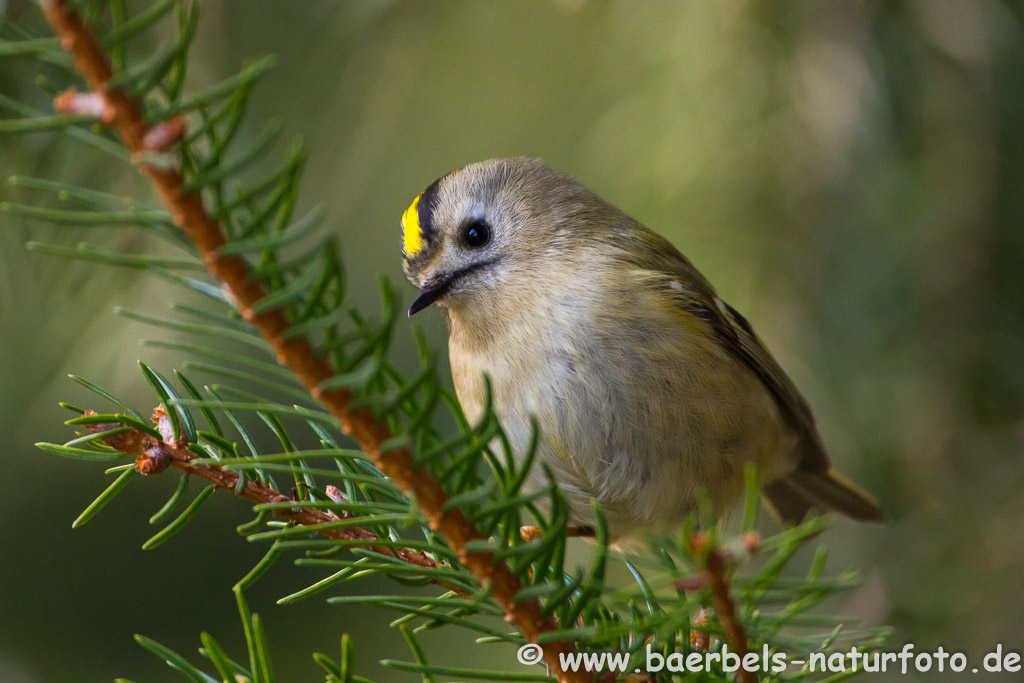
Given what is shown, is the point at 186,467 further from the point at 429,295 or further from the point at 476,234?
the point at 476,234

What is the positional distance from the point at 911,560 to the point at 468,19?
122 cm

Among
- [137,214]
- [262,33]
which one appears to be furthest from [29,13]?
[137,214]

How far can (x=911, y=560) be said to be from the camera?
1250 mm

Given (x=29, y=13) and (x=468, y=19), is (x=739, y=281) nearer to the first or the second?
(x=468, y=19)

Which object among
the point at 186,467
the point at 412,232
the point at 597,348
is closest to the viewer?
the point at 186,467

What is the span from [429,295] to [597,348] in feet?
0.98

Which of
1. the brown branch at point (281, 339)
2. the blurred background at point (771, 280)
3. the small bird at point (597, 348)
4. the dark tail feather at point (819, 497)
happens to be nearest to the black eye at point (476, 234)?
the small bird at point (597, 348)

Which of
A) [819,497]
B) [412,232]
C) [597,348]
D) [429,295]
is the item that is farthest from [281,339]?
[819,497]

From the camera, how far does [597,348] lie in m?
1.18

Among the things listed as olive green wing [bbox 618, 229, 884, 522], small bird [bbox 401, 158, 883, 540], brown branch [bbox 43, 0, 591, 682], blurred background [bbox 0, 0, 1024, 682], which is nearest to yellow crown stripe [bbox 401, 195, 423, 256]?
small bird [bbox 401, 158, 883, 540]

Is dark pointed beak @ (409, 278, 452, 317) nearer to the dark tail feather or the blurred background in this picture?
the blurred background

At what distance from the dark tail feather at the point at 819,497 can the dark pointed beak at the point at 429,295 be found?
687 mm

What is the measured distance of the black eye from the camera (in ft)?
4.70

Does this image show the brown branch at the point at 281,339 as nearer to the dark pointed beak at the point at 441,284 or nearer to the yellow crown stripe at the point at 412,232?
the dark pointed beak at the point at 441,284
